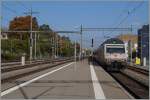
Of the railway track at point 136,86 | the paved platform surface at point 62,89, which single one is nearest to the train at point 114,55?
the railway track at point 136,86

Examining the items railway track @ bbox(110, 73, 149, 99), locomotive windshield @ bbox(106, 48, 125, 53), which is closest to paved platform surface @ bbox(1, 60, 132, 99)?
railway track @ bbox(110, 73, 149, 99)

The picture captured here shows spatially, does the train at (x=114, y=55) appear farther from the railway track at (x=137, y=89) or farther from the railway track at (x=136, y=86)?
the railway track at (x=137, y=89)

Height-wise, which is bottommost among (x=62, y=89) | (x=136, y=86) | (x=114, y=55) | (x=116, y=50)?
(x=136, y=86)

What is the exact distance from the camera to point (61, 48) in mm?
147875

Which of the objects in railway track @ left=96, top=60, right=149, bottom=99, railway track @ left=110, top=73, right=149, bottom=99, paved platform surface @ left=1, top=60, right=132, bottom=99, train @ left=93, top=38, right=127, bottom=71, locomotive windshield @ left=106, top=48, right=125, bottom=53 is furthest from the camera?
locomotive windshield @ left=106, top=48, right=125, bottom=53

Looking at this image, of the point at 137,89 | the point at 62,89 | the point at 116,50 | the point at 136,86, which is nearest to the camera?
the point at 62,89

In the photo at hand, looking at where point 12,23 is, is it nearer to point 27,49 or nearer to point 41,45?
point 41,45

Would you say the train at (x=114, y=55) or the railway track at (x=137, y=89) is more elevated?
the train at (x=114, y=55)

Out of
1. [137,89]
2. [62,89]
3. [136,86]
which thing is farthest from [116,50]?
[62,89]

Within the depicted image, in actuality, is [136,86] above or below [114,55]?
below

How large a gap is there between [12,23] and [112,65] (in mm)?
88410

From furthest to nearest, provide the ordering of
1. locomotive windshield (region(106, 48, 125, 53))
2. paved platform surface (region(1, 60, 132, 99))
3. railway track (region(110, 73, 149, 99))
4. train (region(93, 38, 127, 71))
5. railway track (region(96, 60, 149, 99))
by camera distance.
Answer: locomotive windshield (region(106, 48, 125, 53)) → train (region(93, 38, 127, 71)) → railway track (region(96, 60, 149, 99)) → railway track (region(110, 73, 149, 99)) → paved platform surface (region(1, 60, 132, 99))

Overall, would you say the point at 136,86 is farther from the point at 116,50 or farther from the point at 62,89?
the point at 116,50

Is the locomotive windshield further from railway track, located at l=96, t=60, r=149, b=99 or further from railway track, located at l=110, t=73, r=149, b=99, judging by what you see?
railway track, located at l=110, t=73, r=149, b=99
